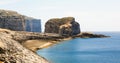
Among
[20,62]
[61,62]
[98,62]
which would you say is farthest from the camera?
[98,62]

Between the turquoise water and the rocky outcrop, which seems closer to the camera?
the rocky outcrop

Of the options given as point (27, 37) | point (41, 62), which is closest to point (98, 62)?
point (41, 62)

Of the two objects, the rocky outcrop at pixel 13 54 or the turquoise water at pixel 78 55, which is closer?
the rocky outcrop at pixel 13 54

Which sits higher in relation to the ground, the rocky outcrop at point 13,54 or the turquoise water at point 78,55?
the rocky outcrop at point 13,54

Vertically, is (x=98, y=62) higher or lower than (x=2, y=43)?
lower

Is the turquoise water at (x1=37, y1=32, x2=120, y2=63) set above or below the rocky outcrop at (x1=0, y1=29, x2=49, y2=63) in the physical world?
below

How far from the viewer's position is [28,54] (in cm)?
1814

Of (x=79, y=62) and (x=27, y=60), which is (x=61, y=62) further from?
(x=27, y=60)

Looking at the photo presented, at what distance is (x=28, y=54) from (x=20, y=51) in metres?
0.58

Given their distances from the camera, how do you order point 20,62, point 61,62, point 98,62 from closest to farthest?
point 20,62
point 61,62
point 98,62

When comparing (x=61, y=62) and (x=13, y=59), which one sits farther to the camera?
(x=61, y=62)

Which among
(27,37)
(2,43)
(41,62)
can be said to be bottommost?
(27,37)

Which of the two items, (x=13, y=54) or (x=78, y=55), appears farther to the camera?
(x=78, y=55)

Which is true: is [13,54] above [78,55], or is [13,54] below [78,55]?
above
